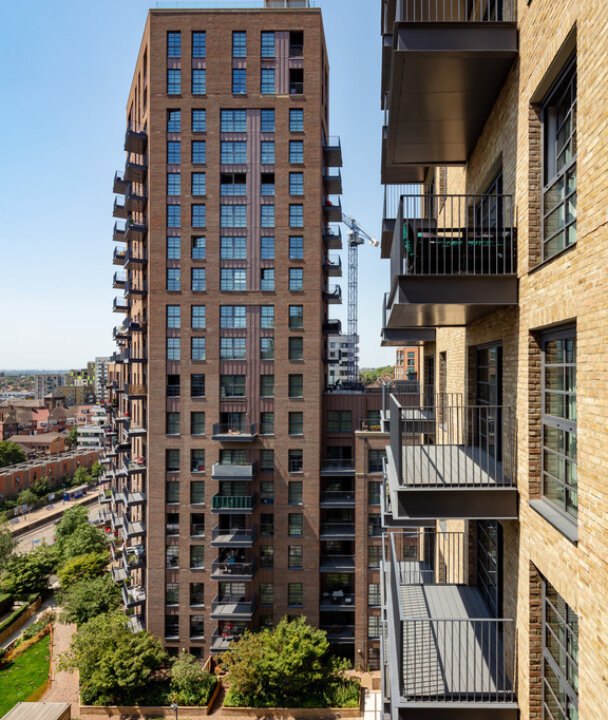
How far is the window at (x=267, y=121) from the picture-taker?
28594 mm

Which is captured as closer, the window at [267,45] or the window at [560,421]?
the window at [560,421]

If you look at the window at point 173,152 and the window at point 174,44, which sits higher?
the window at point 174,44

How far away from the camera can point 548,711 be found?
5082mm

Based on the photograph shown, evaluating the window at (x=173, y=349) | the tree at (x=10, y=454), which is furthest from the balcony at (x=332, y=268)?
the tree at (x=10, y=454)

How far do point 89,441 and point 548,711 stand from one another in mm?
113880

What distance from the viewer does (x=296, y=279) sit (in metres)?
28.8

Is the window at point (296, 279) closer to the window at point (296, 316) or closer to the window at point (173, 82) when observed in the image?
the window at point (296, 316)

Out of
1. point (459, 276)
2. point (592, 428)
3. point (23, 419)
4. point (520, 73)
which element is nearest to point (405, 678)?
point (592, 428)

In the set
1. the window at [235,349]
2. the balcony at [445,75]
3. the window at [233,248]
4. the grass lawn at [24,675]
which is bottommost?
Result: the grass lawn at [24,675]

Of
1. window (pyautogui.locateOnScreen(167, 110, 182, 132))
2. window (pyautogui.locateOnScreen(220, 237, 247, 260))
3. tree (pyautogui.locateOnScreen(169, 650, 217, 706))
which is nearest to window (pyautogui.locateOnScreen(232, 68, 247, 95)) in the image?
window (pyautogui.locateOnScreen(167, 110, 182, 132))

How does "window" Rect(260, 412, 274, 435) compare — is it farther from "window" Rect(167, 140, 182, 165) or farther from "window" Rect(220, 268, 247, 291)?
"window" Rect(167, 140, 182, 165)

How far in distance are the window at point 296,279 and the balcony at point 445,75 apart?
65.2 ft

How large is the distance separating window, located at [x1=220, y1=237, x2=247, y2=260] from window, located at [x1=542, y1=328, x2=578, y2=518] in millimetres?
25639

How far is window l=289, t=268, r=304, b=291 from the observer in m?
28.8
